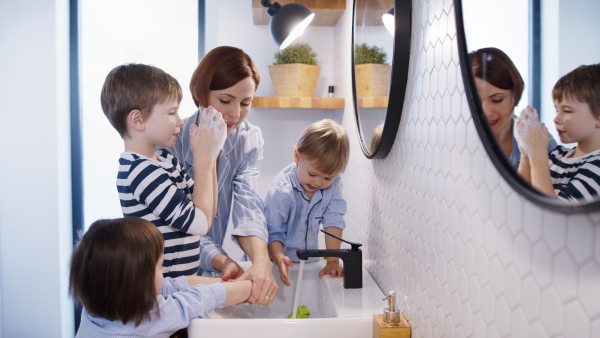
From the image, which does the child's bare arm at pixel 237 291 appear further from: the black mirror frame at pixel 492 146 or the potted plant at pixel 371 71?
the black mirror frame at pixel 492 146

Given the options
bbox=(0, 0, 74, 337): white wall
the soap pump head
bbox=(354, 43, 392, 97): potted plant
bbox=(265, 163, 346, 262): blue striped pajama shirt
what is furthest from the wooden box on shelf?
bbox=(0, 0, 74, 337): white wall

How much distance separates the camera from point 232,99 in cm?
151

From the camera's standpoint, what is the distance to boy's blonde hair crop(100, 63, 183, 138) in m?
1.22

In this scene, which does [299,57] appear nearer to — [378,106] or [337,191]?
[337,191]

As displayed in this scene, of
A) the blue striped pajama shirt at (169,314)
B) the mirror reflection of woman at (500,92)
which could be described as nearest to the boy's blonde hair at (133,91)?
the blue striped pajama shirt at (169,314)

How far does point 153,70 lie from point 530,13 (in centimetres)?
96

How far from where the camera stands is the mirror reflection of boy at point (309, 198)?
5.03 ft

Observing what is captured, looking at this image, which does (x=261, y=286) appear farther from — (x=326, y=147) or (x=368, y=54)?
(x=368, y=54)

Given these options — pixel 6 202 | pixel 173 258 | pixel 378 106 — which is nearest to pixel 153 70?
pixel 173 258

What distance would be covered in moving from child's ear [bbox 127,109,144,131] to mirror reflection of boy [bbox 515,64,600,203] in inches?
37.5

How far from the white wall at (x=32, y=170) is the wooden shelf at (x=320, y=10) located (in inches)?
43.8

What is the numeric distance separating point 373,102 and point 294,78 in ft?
3.64

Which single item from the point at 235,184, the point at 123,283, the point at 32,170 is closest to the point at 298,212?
the point at 235,184

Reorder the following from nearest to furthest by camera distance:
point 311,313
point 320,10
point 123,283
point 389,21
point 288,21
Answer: point 123,283 → point 389,21 → point 311,313 → point 288,21 → point 320,10
